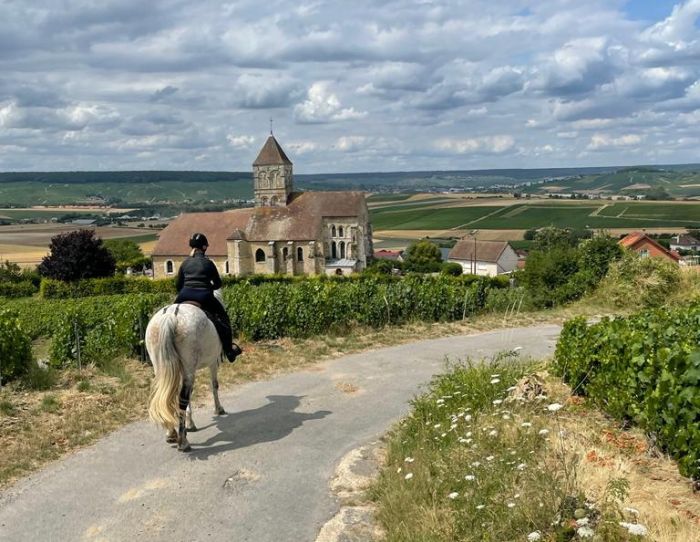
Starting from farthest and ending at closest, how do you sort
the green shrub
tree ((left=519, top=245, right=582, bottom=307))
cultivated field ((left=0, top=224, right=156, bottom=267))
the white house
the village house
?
the village house → cultivated field ((left=0, top=224, right=156, bottom=267)) → the white house → the green shrub → tree ((left=519, top=245, right=582, bottom=307))

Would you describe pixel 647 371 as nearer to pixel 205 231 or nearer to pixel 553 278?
pixel 553 278

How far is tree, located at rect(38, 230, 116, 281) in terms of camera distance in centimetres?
5694

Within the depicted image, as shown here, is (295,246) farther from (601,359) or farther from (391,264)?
(601,359)

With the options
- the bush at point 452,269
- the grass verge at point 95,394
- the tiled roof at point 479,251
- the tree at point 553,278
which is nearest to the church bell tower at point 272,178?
the bush at point 452,269

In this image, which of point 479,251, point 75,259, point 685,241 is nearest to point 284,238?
point 75,259

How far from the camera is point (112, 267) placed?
61.5 m

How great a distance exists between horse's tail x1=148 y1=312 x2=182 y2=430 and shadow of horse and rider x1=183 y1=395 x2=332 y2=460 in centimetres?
72

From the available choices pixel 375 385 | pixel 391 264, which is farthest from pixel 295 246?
pixel 375 385

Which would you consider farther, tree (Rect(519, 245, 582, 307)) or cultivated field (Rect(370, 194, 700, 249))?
cultivated field (Rect(370, 194, 700, 249))

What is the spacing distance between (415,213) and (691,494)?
599 ft

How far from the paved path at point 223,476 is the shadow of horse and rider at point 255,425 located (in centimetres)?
2

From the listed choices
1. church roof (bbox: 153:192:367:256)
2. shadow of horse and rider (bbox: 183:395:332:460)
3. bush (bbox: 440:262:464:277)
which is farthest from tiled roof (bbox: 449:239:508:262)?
shadow of horse and rider (bbox: 183:395:332:460)

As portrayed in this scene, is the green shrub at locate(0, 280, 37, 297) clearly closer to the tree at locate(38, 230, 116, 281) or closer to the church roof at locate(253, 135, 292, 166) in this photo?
the tree at locate(38, 230, 116, 281)

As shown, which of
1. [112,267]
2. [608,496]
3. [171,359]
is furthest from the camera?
[112,267]
